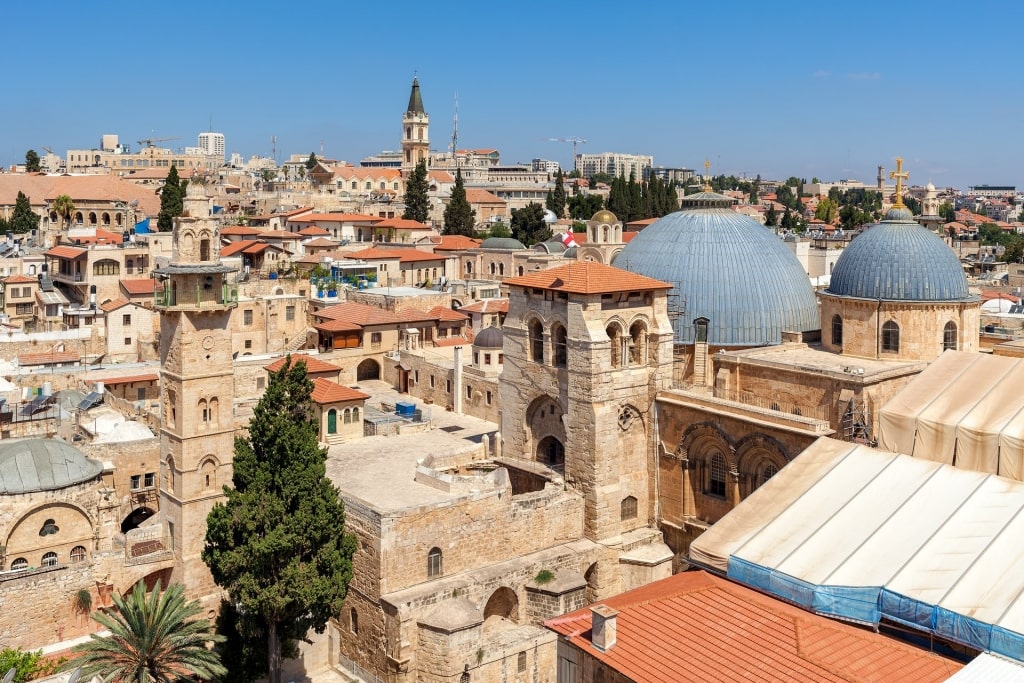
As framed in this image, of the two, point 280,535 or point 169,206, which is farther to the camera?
point 169,206

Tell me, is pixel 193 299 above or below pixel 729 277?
below

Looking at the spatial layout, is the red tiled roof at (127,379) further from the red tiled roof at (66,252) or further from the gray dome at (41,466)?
the red tiled roof at (66,252)

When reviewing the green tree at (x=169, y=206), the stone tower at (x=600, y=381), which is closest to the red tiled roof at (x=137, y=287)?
the green tree at (x=169, y=206)

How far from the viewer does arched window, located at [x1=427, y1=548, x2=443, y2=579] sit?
23969mm

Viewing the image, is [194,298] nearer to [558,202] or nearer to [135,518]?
[135,518]

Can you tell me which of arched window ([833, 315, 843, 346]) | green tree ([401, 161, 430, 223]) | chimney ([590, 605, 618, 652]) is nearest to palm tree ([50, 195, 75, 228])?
green tree ([401, 161, 430, 223])

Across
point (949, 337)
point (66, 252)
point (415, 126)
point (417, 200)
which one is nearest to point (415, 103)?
point (415, 126)

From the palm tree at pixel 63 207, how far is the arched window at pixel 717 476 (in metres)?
64.9

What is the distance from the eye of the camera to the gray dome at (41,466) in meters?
25.5

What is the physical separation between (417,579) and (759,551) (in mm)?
8314

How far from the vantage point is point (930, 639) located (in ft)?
58.1

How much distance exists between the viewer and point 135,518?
3253 cm

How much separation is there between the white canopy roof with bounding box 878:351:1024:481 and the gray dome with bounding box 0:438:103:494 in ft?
67.6

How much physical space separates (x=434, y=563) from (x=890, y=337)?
13830 millimetres
